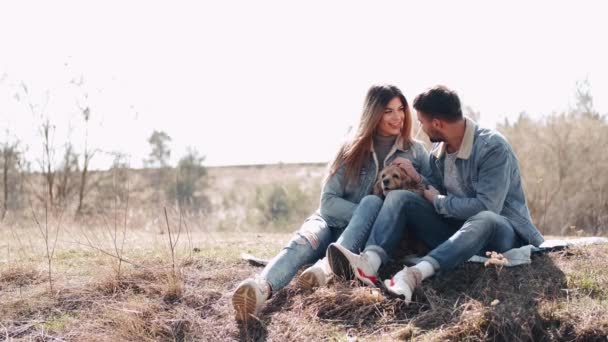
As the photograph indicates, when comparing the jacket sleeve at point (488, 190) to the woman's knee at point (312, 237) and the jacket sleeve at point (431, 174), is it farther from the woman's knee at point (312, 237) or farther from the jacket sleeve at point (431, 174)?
the woman's knee at point (312, 237)

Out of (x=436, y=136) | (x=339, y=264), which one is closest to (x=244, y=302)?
(x=339, y=264)

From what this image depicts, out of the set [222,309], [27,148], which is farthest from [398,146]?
[27,148]

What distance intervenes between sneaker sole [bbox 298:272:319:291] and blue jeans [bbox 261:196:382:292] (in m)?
0.10

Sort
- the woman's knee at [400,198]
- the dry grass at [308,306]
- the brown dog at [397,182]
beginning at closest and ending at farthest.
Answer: the dry grass at [308,306] → the woman's knee at [400,198] → the brown dog at [397,182]

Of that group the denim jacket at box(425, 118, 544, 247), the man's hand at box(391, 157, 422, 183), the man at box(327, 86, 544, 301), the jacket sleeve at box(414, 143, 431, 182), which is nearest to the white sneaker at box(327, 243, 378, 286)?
the man at box(327, 86, 544, 301)

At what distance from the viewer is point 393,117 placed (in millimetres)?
4742

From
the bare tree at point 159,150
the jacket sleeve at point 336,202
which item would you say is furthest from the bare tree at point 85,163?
the jacket sleeve at point 336,202

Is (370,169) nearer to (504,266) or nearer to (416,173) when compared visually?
(416,173)

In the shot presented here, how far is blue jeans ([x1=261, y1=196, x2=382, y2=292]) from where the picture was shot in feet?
14.1

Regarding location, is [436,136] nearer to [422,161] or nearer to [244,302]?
[422,161]

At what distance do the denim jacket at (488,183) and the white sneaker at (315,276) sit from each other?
86cm

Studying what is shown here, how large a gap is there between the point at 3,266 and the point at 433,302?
3746mm

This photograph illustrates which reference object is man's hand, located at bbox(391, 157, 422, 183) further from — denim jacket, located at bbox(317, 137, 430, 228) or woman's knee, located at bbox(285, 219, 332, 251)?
woman's knee, located at bbox(285, 219, 332, 251)

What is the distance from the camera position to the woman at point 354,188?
14.2 feet
